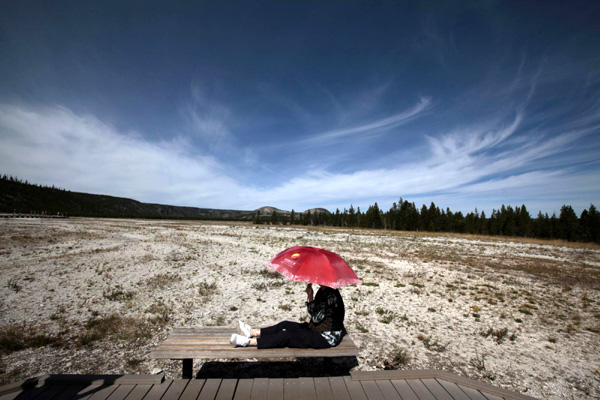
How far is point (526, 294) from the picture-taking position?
10.8 m

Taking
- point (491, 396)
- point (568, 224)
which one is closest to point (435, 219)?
point (568, 224)

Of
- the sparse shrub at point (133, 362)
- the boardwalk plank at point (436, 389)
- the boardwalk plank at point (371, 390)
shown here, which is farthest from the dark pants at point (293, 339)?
the sparse shrub at point (133, 362)

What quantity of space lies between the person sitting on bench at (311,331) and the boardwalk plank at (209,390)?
0.59m

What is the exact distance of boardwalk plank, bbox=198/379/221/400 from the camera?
10.6 ft

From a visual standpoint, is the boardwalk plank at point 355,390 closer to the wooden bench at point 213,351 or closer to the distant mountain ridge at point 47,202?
the wooden bench at point 213,351

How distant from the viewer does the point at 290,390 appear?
3354 millimetres

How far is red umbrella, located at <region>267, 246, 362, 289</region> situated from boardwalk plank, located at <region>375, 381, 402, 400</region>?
4.82ft

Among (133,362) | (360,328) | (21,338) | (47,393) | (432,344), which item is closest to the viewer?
(47,393)

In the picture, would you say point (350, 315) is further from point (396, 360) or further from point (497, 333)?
point (497, 333)

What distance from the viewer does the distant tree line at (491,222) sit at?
60906 mm

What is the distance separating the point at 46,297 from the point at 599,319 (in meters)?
19.6

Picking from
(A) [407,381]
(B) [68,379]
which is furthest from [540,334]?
(B) [68,379]

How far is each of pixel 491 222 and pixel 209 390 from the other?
102099 mm

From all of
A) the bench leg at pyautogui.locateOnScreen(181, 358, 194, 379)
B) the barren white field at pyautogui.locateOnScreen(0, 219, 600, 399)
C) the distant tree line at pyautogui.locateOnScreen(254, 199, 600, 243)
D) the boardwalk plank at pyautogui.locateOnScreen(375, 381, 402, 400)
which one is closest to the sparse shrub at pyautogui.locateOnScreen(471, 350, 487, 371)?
the barren white field at pyautogui.locateOnScreen(0, 219, 600, 399)
